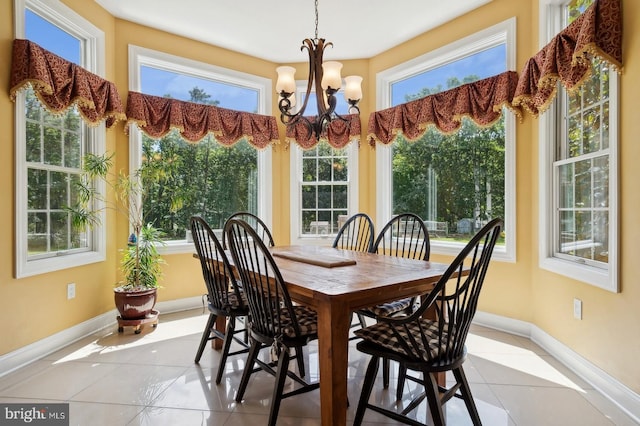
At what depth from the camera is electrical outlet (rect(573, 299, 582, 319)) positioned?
238 cm

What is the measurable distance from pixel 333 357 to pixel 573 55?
2284mm

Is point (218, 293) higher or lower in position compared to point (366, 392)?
higher

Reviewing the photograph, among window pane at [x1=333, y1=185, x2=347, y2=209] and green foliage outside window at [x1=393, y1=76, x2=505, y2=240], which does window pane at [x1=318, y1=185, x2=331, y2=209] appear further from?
green foliage outside window at [x1=393, y1=76, x2=505, y2=240]

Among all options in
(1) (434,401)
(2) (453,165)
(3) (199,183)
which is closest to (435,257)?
(2) (453,165)

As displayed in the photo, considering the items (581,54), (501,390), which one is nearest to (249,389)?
(501,390)

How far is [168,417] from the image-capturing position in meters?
1.86

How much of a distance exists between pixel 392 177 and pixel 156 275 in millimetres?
2708

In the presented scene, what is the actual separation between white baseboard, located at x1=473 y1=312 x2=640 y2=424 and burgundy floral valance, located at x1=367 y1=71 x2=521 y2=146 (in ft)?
5.85

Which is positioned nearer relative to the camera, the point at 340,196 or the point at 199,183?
the point at 199,183

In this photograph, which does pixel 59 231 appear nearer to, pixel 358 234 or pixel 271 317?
pixel 271 317

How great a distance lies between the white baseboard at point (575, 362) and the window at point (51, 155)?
144 inches

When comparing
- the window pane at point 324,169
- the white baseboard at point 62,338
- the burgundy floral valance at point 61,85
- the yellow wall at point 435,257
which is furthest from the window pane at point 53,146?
the window pane at point 324,169

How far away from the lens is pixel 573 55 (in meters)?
2.17

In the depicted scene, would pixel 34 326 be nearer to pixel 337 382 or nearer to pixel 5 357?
pixel 5 357
